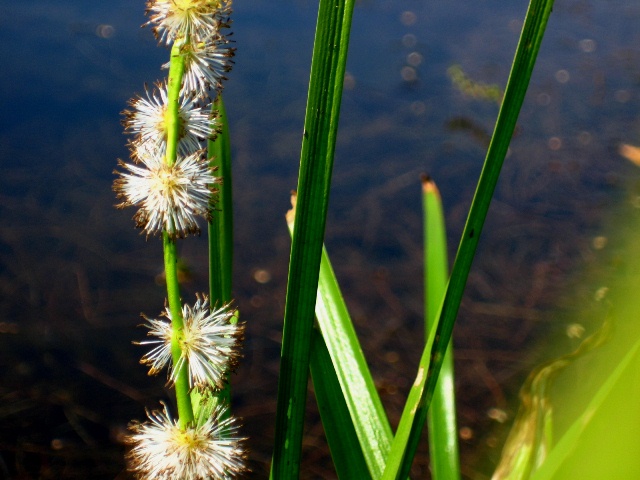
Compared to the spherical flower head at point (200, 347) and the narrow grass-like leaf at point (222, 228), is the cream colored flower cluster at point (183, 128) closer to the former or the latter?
the spherical flower head at point (200, 347)

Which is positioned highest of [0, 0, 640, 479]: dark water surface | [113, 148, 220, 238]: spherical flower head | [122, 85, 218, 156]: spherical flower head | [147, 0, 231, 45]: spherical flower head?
[147, 0, 231, 45]: spherical flower head

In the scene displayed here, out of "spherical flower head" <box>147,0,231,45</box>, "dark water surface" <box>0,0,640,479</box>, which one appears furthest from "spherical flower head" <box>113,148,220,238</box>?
"dark water surface" <box>0,0,640,479</box>

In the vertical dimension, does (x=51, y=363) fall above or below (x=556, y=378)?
below

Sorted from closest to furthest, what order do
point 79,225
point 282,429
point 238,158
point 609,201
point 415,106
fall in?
point 282,429 → point 79,225 → point 238,158 → point 609,201 → point 415,106

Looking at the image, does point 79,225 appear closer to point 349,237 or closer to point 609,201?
point 349,237

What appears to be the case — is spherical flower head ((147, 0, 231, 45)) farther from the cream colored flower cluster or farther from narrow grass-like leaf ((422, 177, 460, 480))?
Answer: narrow grass-like leaf ((422, 177, 460, 480))

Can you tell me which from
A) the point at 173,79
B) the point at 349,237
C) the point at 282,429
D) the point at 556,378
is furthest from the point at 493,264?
the point at 173,79
